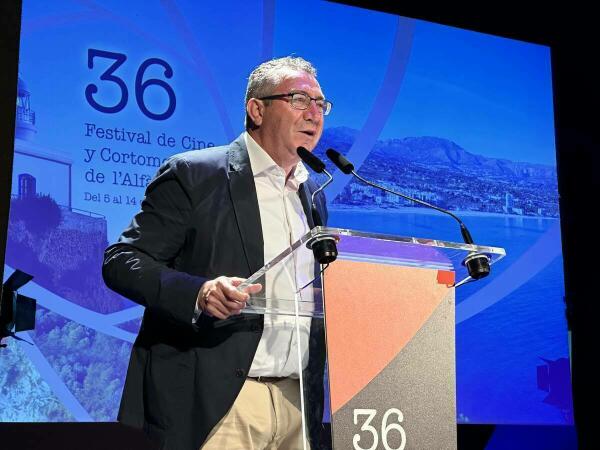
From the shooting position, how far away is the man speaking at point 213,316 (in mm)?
1885

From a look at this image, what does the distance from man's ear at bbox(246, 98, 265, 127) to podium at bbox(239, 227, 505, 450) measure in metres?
0.83

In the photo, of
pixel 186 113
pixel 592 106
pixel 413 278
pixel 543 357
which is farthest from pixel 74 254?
pixel 592 106

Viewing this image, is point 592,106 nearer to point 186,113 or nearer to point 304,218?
point 186,113

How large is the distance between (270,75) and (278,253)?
0.62 metres

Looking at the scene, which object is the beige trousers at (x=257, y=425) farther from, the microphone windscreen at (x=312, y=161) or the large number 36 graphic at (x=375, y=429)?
the microphone windscreen at (x=312, y=161)

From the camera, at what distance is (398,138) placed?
4289 millimetres

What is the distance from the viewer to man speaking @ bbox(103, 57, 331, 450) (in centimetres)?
188

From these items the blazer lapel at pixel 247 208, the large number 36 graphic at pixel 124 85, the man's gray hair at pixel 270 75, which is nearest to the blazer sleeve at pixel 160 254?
the blazer lapel at pixel 247 208

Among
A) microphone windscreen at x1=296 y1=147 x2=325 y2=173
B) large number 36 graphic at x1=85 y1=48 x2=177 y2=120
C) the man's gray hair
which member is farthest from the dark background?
microphone windscreen at x1=296 y1=147 x2=325 y2=173

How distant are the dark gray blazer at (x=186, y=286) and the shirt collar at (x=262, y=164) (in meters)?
0.04

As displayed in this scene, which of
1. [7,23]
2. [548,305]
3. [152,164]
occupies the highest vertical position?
[7,23]

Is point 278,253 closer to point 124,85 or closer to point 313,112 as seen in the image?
point 313,112

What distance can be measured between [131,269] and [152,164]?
1.73 metres

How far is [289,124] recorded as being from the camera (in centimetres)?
238
